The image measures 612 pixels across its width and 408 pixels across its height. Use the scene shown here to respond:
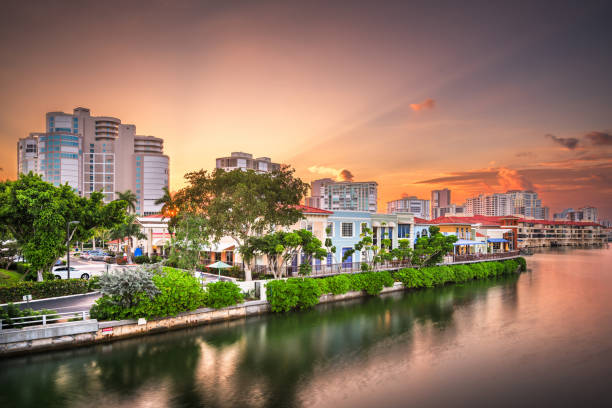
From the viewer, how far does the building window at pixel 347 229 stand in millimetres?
40156

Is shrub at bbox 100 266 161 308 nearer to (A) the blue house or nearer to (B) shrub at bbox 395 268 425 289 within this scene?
(A) the blue house

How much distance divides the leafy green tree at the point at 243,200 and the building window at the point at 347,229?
25.0ft

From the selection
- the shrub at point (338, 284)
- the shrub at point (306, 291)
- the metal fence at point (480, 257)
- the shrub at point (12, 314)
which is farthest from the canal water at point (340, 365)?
the metal fence at point (480, 257)

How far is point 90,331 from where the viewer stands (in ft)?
66.1

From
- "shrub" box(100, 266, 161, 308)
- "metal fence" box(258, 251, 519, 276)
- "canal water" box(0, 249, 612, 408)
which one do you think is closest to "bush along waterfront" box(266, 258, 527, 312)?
"metal fence" box(258, 251, 519, 276)

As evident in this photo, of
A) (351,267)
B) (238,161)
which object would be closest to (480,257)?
(351,267)

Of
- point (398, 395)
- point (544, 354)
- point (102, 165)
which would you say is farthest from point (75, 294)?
point (102, 165)

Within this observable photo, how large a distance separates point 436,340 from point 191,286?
50.0ft

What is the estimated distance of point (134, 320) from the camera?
71.0 feet

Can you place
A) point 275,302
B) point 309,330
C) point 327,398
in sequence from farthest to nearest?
point 275,302 → point 309,330 → point 327,398

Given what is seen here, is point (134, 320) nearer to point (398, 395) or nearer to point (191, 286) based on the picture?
point (191, 286)

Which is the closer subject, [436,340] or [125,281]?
[125,281]

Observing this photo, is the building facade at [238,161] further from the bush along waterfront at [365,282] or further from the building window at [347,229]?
the building window at [347,229]

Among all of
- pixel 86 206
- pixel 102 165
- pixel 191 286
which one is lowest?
pixel 191 286
